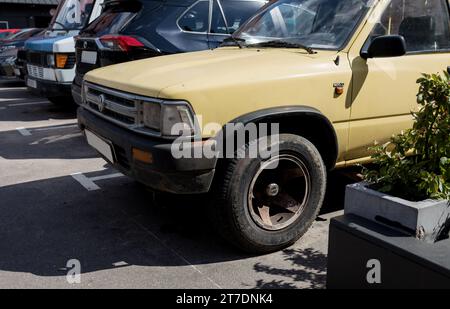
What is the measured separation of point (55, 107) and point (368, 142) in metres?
7.77

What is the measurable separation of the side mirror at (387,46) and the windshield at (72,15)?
281 inches

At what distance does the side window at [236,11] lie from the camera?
615 cm

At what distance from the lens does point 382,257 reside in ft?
7.25

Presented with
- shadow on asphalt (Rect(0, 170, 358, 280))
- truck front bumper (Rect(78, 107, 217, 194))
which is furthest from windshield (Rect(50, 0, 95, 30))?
truck front bumper (Rect(78, 107, 217, 194))

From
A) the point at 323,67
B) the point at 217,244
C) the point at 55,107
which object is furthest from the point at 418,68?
the point at 55,107

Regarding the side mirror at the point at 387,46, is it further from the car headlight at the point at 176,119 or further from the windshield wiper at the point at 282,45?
the car headlight at the point at 176,119

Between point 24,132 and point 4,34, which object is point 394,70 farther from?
point 4,34

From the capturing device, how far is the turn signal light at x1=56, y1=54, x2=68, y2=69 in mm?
7773

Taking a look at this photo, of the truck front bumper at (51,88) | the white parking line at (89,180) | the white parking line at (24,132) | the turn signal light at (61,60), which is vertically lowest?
the white parking line at (89,180)

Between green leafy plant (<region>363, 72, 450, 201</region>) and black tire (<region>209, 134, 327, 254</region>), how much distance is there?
2.38ft

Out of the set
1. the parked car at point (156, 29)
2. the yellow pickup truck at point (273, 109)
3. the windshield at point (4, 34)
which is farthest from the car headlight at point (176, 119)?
the windshield at point (4, 34)

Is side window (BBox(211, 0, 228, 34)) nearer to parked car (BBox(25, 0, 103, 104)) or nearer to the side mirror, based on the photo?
parked car (BBox(25, 0, 103, 104))

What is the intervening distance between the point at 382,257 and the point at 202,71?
1.70 m
